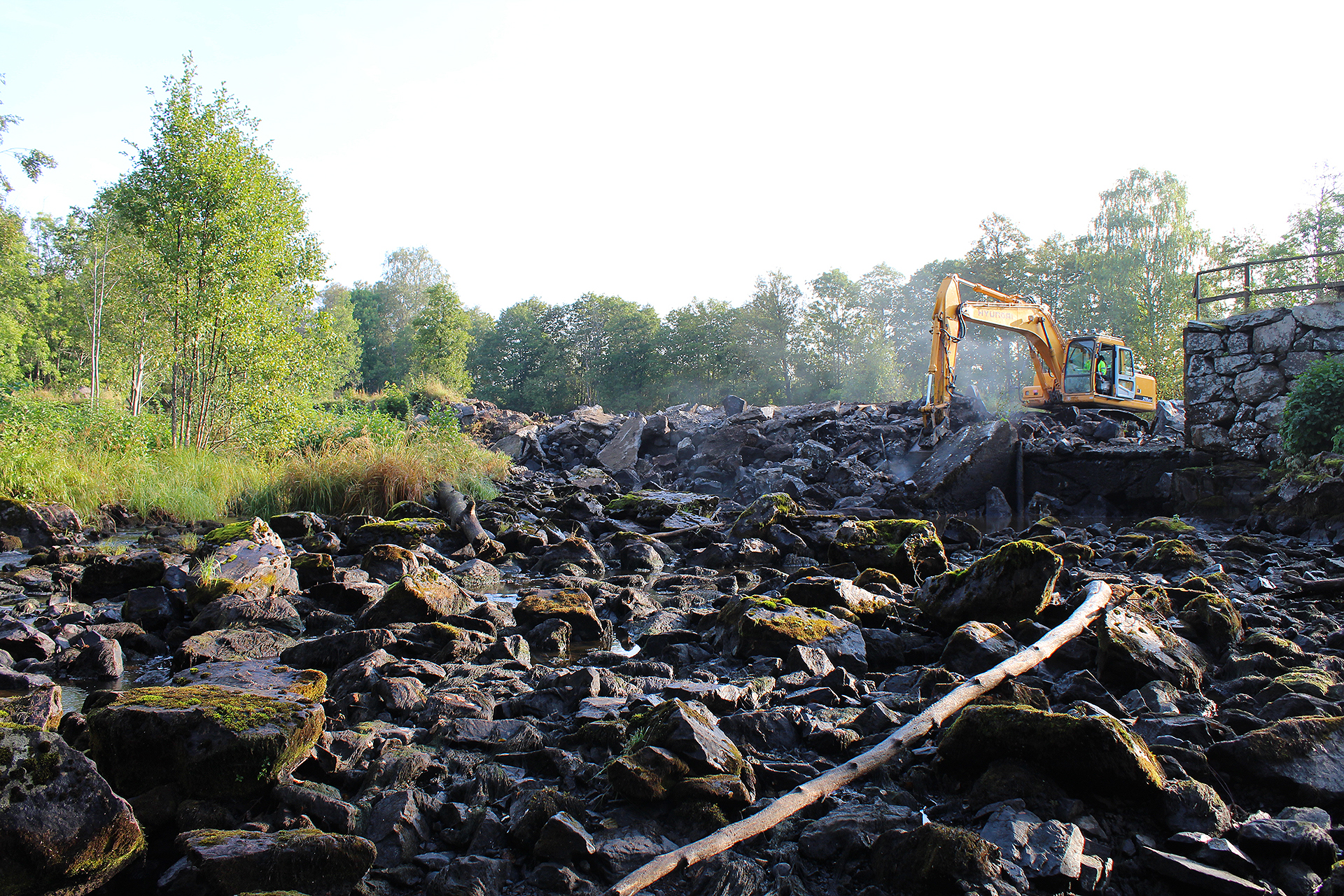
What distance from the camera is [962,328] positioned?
15164mm

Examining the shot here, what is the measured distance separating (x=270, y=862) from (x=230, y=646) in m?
2.70

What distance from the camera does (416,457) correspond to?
10852 millimetres

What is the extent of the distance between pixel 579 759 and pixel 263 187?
48.2ft

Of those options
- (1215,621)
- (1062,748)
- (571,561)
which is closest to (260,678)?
(1062,748)

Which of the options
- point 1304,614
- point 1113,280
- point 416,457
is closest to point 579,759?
point 1304,614

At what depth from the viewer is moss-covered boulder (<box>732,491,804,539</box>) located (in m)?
9.01

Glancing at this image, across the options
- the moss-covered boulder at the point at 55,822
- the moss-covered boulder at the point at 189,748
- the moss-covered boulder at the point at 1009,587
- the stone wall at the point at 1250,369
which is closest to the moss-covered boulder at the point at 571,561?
the moss-covered boulder at the point at 1009,587

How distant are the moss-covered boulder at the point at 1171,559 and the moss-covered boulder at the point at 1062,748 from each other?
16.3 ft

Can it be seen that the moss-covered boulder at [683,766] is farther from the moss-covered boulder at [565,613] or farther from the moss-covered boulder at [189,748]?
the moss-covered boulder at [565,613]

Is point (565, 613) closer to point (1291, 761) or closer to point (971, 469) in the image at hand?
point (1291, 761)

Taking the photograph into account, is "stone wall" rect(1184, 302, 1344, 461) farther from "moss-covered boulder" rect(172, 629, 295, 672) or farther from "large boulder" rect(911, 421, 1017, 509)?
A: "moss-covered boulder" rect(172, 629, 295, 672)

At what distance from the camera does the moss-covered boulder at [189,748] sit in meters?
2.37

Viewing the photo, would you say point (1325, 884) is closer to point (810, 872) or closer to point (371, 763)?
point (810, 872)

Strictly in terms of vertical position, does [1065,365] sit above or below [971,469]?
above
